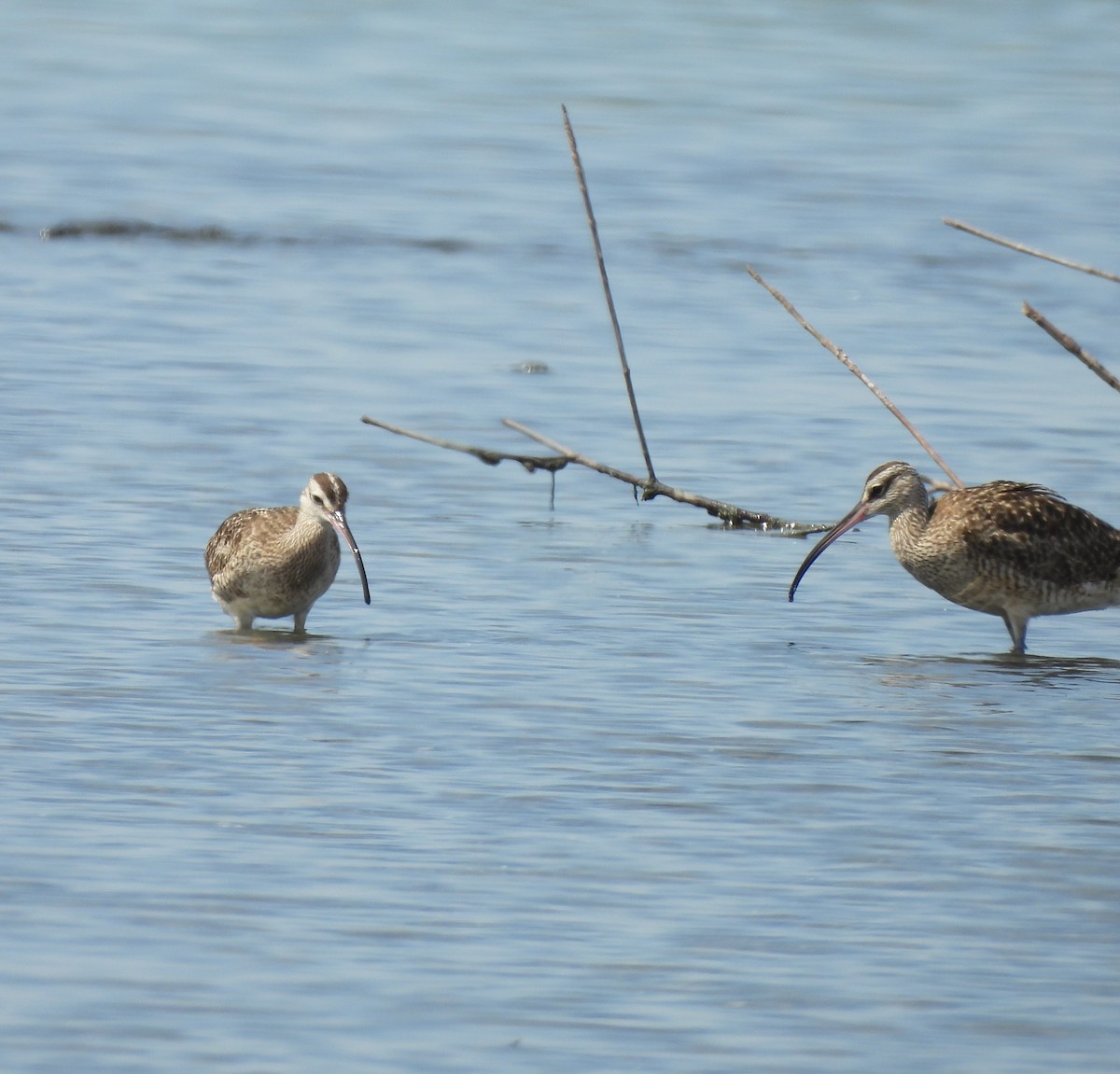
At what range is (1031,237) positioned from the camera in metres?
19.9

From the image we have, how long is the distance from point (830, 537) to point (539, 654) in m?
1.72

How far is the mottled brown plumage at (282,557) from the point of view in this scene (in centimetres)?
919

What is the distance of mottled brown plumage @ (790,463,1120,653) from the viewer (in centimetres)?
971

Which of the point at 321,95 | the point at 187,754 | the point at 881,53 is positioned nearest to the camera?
the point at 187,754

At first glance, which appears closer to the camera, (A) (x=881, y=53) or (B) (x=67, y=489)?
(B) (x=67, y=489)

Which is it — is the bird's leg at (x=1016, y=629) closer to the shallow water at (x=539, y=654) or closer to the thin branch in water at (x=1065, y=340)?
the shallow water at (x=539, y=654)

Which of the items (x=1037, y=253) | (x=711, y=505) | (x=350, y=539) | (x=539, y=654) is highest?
(x=1037, y=253)

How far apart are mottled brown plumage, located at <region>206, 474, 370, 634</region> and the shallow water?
15cm

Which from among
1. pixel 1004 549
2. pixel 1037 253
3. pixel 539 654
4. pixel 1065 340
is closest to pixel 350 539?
pixel 539 654

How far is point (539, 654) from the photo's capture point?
28.9ft

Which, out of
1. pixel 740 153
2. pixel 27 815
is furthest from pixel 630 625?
pixel 740 153

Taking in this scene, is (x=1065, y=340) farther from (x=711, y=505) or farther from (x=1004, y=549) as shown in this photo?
(x=711, y=505)

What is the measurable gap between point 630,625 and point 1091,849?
293 centimetres

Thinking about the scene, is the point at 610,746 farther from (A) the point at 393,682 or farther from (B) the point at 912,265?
(B) the point at 912,265
